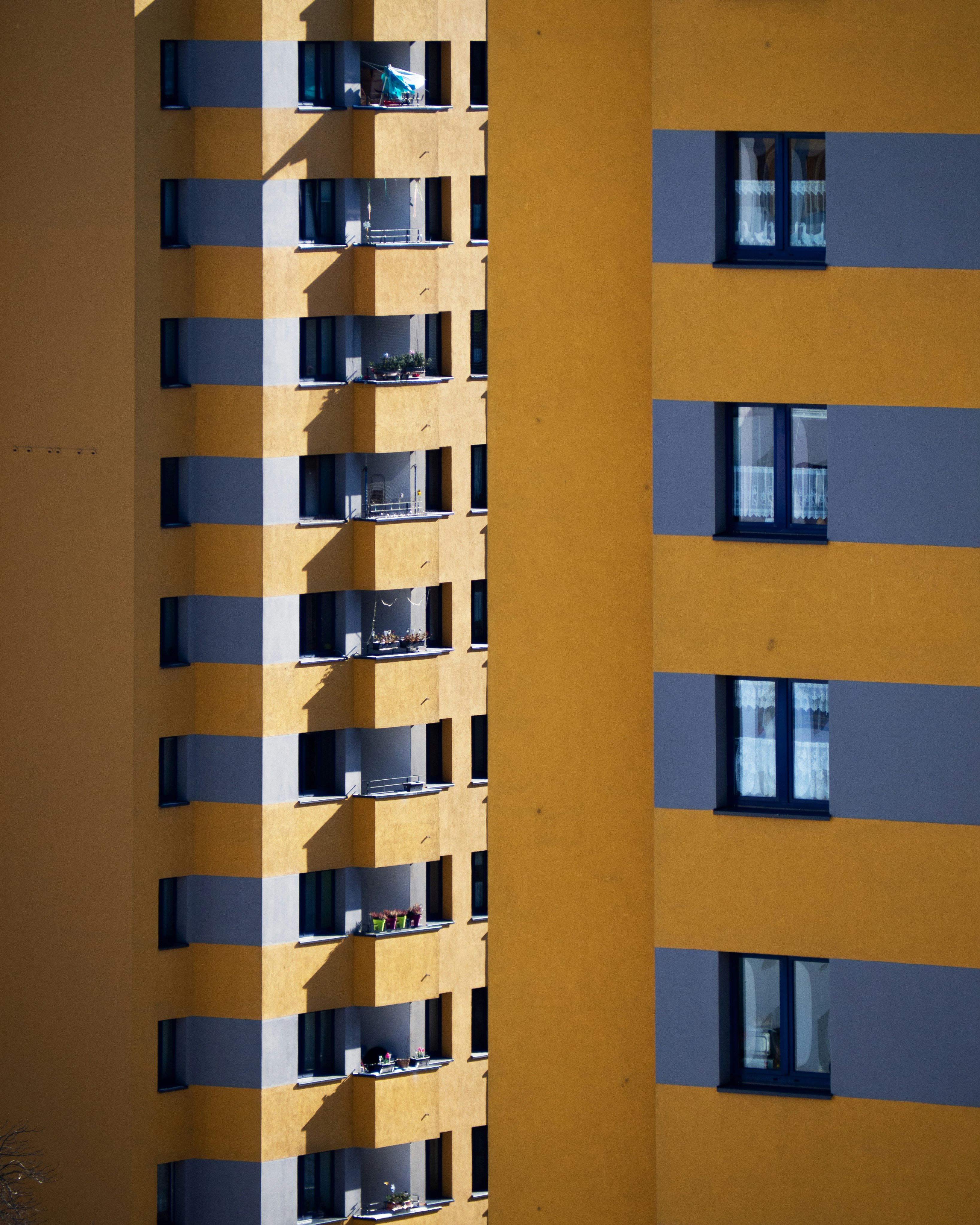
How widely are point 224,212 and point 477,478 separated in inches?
339

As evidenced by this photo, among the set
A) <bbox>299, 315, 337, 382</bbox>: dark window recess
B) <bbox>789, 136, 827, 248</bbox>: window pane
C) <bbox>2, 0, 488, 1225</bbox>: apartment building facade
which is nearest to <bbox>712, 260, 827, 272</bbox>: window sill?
<bbox>789, 136, 827, 248</bbox>: window pane

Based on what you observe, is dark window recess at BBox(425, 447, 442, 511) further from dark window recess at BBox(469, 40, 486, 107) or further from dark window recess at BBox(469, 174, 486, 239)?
dark window recess at BBox(469, 40, 486, 107)

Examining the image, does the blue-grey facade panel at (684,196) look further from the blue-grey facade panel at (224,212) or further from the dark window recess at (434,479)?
the dark window recess at (434,479)

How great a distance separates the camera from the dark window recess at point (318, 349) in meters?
36.8

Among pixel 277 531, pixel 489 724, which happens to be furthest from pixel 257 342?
pixel 489 724

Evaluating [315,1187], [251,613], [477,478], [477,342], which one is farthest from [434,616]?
[315,1187]

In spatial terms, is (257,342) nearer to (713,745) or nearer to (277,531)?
(277,531)

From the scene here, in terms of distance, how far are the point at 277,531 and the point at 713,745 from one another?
66.6 ft

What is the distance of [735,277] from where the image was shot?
16.3 m

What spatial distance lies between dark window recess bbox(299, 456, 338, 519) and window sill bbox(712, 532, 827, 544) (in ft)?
68.3

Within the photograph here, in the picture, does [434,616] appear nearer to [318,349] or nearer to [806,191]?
[318,349]

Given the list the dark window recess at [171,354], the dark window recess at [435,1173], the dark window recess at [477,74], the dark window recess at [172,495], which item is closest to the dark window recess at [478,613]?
the dark window recess at [172,495]

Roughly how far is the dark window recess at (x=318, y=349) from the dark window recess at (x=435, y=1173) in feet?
54.3

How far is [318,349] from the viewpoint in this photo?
121ft
